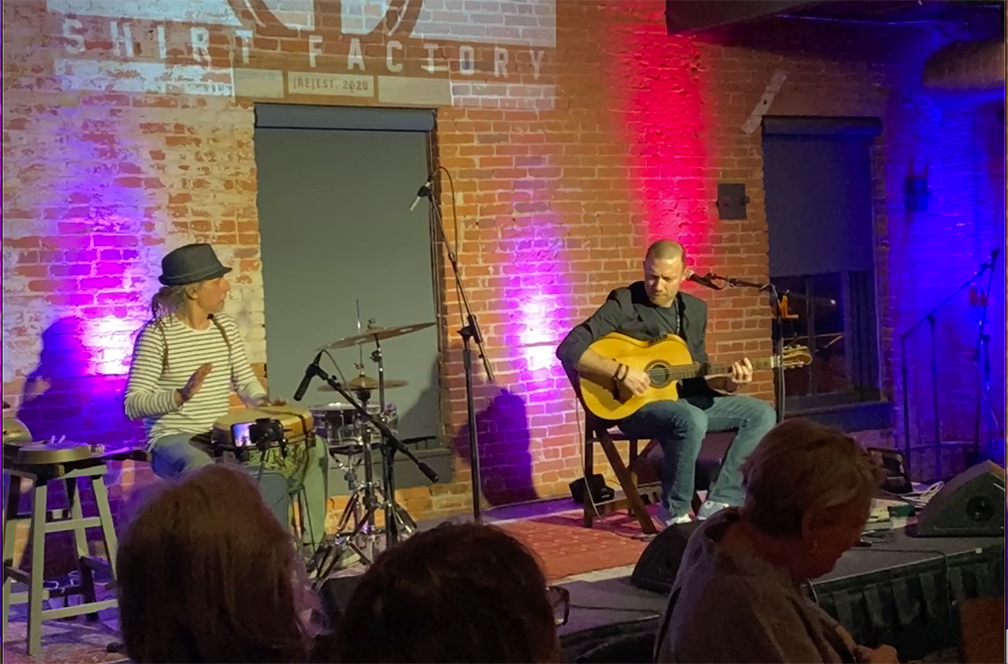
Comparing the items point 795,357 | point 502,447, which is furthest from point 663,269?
point 502,447

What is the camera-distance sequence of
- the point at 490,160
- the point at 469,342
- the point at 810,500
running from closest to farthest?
the point at 810,500 < the point at 469,342 < the point at 490,160

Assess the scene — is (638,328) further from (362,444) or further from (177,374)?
(177,374)

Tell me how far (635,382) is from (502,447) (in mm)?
Answer: 1263

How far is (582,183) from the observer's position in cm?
628

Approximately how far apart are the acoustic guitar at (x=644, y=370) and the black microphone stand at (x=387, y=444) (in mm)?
956

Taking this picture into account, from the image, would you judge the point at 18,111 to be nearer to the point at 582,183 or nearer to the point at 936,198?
the point at 582,183

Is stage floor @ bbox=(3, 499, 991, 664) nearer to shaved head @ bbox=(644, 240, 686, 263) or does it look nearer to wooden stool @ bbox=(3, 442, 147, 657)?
wooden stool @ bbox=(3, 442, 147, 657)

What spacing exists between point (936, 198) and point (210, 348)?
194 inches

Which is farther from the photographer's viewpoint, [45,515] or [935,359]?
[935,359]

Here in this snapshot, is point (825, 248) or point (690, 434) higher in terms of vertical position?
point (825, 248)

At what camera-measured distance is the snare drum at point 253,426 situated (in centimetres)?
422

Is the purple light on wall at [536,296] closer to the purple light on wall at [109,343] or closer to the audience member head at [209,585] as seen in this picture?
the purple light on wall at [109,343]

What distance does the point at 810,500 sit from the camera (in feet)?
7.15

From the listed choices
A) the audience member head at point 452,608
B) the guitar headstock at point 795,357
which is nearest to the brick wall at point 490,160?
the guitar headstock at point 795,357
